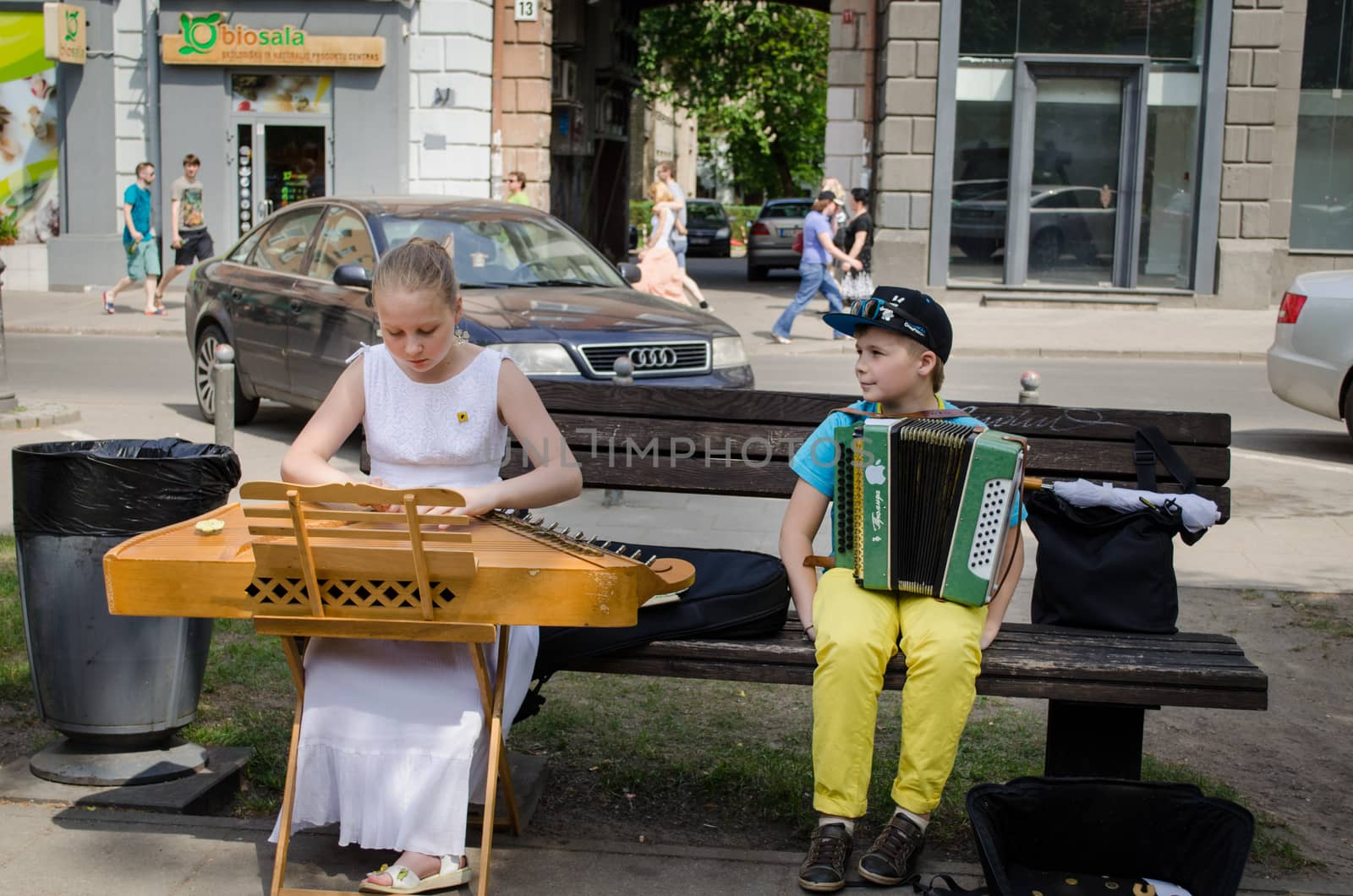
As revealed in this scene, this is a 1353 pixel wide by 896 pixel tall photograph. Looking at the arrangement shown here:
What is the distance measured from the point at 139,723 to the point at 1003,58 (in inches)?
777

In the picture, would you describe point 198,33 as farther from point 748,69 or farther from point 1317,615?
point 748,69

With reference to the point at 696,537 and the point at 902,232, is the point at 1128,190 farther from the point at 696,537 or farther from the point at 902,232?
the point at 696,537

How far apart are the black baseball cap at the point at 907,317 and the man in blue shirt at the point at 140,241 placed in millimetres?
17031

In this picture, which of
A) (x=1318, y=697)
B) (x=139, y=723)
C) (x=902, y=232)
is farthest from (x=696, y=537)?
(x=902, y=232)

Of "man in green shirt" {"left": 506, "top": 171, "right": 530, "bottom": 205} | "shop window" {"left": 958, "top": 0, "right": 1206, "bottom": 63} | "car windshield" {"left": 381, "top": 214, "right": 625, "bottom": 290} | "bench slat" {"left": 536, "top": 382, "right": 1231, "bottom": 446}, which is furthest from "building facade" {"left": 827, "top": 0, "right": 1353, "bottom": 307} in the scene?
"bench slat" {"left": 536, "top": 382, "right": 1231, "bottom": 446}

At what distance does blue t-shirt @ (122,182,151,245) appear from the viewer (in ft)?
63.2

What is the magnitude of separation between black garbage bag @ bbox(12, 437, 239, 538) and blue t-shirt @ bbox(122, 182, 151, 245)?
638 inches

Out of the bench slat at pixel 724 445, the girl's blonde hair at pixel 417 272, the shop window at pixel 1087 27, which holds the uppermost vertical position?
the shop window at pixel 1087 27

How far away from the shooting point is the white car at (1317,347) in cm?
1061

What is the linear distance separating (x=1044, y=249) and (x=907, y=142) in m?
2.52

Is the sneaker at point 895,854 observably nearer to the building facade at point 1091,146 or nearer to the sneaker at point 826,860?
the sneaker at point 826,860

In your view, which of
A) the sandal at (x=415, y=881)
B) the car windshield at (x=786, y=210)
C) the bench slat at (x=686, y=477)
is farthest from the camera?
the car windshield at (x=786, y=210)

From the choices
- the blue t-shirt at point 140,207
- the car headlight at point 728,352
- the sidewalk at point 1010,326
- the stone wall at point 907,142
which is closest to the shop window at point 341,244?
the car headlight at point 728,352

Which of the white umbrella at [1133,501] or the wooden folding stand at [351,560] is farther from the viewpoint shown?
the white umbrella at [1133,501]
